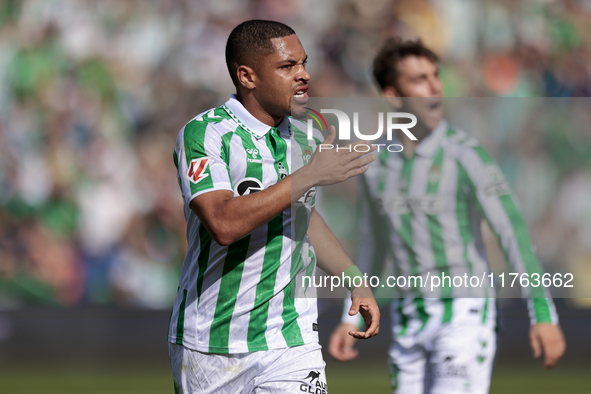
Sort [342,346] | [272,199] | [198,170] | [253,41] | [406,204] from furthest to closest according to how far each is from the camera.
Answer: [406,204] < [342,346] < [253,41] < [198,170] < [272,199]

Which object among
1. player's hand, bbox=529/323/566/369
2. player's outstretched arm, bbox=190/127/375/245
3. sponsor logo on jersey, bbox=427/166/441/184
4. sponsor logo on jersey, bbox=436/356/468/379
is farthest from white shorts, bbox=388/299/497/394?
player's outstretched arm, bbox=190/127/375/245

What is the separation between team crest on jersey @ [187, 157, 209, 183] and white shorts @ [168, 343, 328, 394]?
24.2 inches

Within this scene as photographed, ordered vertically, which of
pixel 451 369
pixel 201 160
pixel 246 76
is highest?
pixel 246 76

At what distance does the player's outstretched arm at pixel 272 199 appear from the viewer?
2322 millimetres

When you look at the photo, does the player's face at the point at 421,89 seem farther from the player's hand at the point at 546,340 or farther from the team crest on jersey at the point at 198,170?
the team crest on jersey at the point at 198,170

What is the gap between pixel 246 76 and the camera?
2.81 meters

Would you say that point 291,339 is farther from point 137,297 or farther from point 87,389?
point 137,297

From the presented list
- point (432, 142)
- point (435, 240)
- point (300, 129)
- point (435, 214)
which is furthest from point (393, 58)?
point (300, 129)

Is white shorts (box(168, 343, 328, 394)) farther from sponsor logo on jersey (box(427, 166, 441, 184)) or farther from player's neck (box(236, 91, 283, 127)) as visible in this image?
sponsor logo on jersey (box(427, 166, 441, 184))

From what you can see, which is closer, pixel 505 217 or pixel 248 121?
pixel 248 121

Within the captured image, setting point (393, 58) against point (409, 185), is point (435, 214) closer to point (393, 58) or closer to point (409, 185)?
point (409, 185)

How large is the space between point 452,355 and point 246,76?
167 cm

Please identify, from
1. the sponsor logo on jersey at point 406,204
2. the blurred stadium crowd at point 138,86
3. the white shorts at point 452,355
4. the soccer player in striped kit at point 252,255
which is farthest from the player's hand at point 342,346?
the blurred stadium crowd at point 138,86

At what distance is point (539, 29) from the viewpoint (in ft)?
25.0
